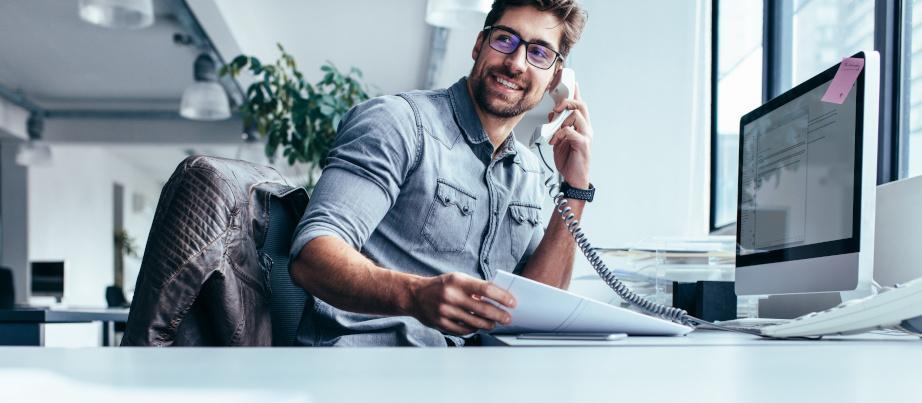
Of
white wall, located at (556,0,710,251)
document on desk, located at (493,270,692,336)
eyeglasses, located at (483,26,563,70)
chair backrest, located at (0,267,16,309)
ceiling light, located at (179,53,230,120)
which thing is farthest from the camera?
chair backrest, located at (0,267,16,309)

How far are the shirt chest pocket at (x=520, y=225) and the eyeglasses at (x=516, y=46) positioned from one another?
12.6 inches

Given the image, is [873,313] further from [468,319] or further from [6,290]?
[6,290]

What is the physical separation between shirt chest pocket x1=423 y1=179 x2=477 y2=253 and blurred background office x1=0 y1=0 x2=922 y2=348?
1554 millimetres

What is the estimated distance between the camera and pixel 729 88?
4203mm

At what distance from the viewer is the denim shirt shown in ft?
5.02

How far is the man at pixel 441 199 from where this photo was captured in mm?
1372

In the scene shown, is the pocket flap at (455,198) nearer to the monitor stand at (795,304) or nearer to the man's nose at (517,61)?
the man's nose at (517,61)

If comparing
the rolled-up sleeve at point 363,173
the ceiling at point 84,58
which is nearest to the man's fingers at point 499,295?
the rolled-up sleeve at point 363,173

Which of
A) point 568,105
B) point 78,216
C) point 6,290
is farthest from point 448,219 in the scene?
point 78,216

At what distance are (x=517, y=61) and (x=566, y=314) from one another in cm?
94

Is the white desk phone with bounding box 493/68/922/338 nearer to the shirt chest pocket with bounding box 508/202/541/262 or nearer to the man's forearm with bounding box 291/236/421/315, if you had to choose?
the man's forearm with bounding box 291/236/421/315

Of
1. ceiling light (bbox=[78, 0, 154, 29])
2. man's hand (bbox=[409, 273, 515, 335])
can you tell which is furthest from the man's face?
ceiling light (bbox=[78, 0, 154, 29])

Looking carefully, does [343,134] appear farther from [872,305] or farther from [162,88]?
[162,88]

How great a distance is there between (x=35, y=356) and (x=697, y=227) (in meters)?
3.66
